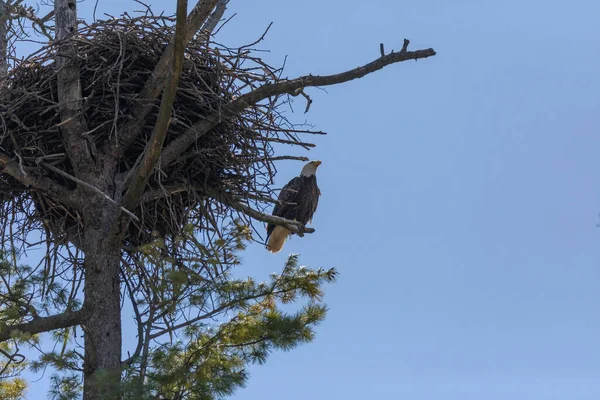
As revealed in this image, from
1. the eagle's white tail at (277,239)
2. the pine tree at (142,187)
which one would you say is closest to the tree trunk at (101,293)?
the pine tree at (142,187)

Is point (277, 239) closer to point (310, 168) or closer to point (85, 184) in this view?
point (310, 168)

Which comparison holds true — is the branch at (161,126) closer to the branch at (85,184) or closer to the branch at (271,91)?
the branch at (85,184)

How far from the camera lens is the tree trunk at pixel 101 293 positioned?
A: 576 centimetres

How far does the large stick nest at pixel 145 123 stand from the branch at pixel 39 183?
0.07 meters

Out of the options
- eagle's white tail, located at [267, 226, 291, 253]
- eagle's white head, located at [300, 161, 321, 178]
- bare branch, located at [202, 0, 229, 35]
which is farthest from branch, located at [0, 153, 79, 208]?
eagle's white head, located at [300, 161, 321, 178]

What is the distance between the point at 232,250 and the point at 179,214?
2.27 ft

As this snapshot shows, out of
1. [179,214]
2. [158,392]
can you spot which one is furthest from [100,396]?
[179,214]

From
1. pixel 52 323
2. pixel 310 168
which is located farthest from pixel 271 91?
pixel 310 168

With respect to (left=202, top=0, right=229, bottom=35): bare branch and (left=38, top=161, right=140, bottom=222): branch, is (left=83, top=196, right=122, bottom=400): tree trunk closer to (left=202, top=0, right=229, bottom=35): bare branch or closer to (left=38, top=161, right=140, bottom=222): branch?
(left=38, top=161, right=140, bottom=222): branch

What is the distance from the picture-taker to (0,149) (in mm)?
6277

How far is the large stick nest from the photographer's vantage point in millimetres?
6355

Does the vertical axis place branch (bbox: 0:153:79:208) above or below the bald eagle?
below

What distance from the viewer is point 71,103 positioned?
630 cm

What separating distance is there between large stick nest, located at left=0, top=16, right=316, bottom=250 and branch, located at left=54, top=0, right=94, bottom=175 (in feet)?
0.21
